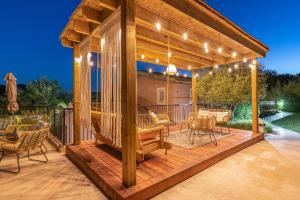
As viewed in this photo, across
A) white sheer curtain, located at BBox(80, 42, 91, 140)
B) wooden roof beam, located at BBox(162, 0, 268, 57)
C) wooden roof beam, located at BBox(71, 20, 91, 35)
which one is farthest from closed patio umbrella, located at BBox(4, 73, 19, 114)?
wooden roof beam, located at BBox(162, 0, 268, 57)

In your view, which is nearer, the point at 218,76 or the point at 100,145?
the point at 100,145

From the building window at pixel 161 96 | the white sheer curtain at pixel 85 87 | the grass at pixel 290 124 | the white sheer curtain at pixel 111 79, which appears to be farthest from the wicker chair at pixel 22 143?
the grass at pixel 290 124

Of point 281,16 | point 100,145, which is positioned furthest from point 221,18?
point 281,16

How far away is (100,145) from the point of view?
443 centimetres

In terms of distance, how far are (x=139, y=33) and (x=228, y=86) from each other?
233 inches

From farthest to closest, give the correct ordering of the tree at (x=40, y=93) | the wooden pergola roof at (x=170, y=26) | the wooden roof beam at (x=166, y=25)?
the tree at (x=40, y=93) → the wooden roof beam at (x=166, y=25) → the wooden pergola roof at (x=170, y=26)

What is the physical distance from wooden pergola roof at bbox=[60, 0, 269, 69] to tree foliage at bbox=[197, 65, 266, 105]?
2.72m

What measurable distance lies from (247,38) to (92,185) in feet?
16.2

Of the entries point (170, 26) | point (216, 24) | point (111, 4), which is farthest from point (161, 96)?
point (111, 4)

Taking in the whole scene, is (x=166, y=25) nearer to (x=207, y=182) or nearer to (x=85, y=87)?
(x=85, y=87)

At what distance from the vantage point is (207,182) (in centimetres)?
296

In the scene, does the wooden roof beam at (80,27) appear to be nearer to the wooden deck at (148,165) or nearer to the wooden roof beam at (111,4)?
the wooden roof beam at (111,4)

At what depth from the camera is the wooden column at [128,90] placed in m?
2.41

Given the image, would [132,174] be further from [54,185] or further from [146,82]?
[146,82]
